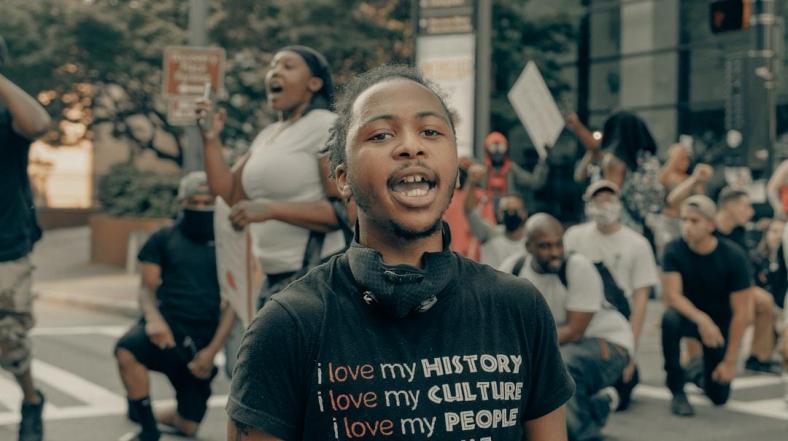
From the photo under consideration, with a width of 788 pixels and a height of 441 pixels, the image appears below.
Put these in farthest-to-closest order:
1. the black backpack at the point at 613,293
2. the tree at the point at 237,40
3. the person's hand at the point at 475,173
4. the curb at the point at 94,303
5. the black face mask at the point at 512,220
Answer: the tree at the point at 237,40 → the curb at the point at 94,303 → the black face mask at the point at 512,220 → the person's hand at the point at 475,173 → the black backpack at the point at 613,293

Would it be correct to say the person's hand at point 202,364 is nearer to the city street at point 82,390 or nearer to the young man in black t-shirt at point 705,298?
the city street at point 82,390

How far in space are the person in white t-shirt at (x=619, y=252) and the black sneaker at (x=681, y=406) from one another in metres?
0.33

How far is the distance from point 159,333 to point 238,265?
173cm

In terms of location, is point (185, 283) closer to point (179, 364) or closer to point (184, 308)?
point (184, 308)

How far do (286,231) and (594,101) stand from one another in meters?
20.4

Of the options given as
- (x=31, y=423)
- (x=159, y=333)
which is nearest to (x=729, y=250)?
(x=159, y=333)

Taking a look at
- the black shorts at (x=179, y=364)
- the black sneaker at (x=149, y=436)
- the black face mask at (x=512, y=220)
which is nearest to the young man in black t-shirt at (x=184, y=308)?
the black shorts at (x=179, y=364)

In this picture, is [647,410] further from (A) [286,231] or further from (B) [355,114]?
(B) [355,114]

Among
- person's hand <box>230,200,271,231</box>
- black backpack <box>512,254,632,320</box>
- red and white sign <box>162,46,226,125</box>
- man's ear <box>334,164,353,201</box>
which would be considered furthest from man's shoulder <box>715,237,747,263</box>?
man's ear <box>334,164,353,201</box>

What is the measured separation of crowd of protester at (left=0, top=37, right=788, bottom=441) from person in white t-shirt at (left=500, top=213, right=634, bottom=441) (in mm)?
11

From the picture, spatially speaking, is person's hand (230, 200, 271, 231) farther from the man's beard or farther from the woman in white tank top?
the man's beard

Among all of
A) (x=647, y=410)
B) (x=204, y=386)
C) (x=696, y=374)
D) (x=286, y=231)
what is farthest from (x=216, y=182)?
(x=696, y=374)

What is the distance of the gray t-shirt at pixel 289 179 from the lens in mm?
4766

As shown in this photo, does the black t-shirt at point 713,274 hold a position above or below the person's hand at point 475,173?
below
